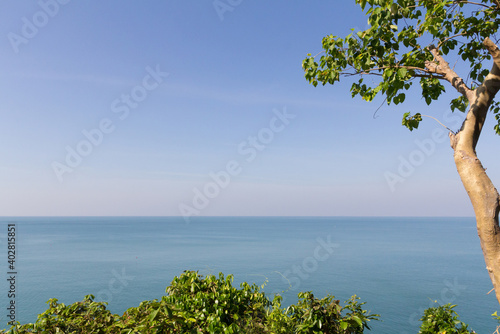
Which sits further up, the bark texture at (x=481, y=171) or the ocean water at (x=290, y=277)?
the ocean water at (x=290, y=277)

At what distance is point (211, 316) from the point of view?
4023 mm

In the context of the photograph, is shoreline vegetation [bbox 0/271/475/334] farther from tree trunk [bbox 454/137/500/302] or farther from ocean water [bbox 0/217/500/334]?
ocean water [bbox 0/217/500/334]

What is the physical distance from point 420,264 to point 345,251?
22.8m

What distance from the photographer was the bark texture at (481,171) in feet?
12.0

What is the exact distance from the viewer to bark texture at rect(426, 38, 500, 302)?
3.66 m

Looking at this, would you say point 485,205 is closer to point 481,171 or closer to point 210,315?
point 481,171

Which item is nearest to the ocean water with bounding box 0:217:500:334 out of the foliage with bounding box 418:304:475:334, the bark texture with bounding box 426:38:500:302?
the foliage with bounding box 418:304:475:334

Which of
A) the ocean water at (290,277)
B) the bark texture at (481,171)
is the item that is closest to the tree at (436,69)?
the bark texture at (481,171)

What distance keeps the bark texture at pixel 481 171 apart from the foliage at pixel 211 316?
63.5 inches

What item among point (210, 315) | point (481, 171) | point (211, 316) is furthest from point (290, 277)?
point (481, 171)

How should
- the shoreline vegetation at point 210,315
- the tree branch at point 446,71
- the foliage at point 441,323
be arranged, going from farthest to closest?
the foliage at point 441,323 → the tree branch at point 446,71 → the shoreline vegetation at point 210,315

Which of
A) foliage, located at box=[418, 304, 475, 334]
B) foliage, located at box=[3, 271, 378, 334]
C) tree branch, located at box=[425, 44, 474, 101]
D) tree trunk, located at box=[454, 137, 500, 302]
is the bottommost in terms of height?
foliage, located at box=[418, 304, 475, 334]

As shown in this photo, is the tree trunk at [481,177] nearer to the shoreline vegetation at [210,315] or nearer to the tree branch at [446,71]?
the tree branch at [446,71]

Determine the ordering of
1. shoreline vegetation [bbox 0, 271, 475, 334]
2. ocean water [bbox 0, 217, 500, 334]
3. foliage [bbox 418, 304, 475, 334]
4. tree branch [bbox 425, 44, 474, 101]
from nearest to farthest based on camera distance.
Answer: shoreline vegetation [bbox 0, 271, 475, 334] < tree branch [bbox 425, 44, 474, 101] < foliage [bbox 418, 304, 475, 334] < ocean water [bbox 0, 217, 500, 334]
